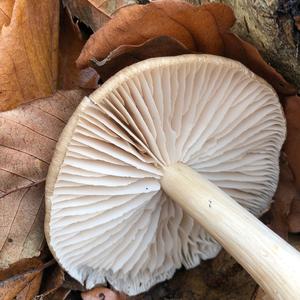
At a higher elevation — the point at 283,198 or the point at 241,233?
the point at 241,233

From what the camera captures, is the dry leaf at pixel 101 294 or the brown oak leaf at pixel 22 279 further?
the dry leaf at pixel 101 294

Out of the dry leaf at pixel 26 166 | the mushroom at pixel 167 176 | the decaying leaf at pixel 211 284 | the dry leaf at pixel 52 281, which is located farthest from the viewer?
the decaying leaf at pixel 211 284

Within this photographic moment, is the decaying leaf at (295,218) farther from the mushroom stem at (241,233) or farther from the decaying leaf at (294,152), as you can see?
the mushroom stem at (241,233)

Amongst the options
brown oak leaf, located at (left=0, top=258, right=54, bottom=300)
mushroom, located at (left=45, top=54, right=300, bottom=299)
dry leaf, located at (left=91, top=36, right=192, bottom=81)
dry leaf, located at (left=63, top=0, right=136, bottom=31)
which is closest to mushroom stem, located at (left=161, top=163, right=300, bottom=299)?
mushroom, located at (left=45, top=54, right=300, bottom=299)

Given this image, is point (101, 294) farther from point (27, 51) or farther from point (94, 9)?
point (94, 9)

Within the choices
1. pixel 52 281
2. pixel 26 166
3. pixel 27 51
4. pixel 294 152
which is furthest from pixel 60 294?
pixel 294 152

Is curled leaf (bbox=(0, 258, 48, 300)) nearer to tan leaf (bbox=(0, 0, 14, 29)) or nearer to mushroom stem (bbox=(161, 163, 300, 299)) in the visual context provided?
mushroom stem (bbox=(161, 163, 300, 299))

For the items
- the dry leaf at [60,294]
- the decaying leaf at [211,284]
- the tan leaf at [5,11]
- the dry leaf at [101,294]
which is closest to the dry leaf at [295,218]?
the decaying leaf at [211,284]
